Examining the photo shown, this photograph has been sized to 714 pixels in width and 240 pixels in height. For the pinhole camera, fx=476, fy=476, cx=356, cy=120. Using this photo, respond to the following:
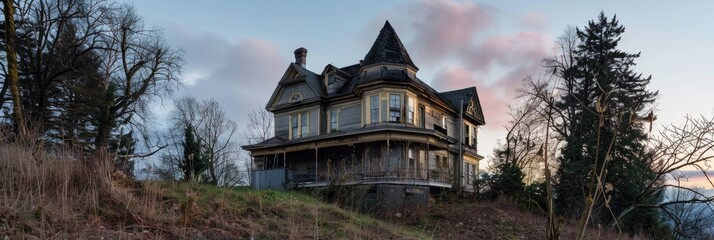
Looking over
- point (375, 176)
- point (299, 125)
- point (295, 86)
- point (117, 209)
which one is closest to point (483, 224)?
point (375, 176)

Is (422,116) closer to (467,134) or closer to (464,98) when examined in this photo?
(464,98)

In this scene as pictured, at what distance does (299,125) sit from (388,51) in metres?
7.01

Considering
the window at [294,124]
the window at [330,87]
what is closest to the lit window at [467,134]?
the window at [330,87]

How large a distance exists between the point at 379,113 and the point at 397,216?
10.2 metres

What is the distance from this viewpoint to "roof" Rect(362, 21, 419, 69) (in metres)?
24.6

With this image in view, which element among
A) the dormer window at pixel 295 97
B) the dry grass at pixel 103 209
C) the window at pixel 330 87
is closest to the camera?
the dry grass at pixel 103 209

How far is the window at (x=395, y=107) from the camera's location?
24078 mm

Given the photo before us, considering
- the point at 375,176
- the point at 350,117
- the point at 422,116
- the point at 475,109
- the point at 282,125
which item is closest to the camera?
the point at 375,176

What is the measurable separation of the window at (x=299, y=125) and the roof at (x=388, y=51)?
5088 millimetres

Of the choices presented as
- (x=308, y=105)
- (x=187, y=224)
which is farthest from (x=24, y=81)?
(x=187, y=224)

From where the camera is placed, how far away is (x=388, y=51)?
24.9m

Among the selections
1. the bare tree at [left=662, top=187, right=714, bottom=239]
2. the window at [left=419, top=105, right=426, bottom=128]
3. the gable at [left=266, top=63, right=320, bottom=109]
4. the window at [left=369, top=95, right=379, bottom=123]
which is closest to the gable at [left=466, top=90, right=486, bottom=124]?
the window at [left=419, top=105, right=426, bottom=128]

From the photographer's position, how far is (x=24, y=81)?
2405cm

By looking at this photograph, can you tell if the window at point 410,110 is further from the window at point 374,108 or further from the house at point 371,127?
the window at point 374,108
